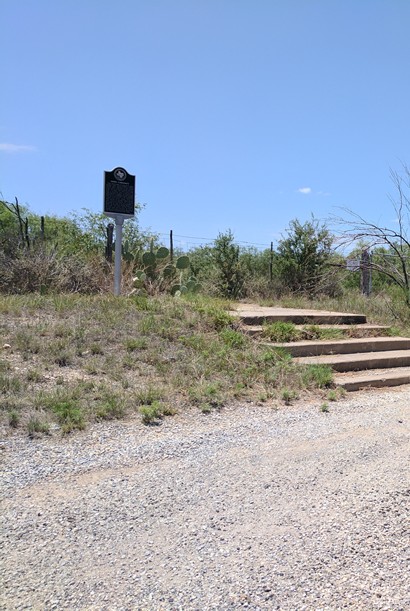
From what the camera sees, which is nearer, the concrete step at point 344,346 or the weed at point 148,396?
the weed at point 148,396

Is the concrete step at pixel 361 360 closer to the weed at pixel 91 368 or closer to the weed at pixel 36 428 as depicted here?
the weed at pixel 91 368

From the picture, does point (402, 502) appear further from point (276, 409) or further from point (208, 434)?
point (276, 409)

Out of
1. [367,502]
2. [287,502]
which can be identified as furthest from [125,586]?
[367,502]

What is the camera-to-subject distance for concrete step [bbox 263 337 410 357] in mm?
7707

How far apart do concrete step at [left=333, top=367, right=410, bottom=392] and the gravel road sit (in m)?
1.77

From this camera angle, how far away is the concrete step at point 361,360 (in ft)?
24.6

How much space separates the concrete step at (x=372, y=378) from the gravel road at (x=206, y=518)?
177cm

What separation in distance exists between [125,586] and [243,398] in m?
3.53

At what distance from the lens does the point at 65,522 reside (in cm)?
321

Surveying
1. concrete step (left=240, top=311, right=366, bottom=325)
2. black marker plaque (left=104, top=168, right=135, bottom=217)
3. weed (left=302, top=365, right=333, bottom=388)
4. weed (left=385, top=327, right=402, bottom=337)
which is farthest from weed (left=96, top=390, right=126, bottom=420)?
weed (left=385, top=327, right=402, bottom=337)

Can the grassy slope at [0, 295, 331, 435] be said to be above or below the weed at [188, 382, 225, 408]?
above

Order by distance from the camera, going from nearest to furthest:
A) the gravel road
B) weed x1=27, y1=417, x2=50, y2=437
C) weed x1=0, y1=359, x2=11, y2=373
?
1. the gravel road
2. weed x1=27, y1=417, x2=50, y2=437
3. weed x1=0, y1=359, x2=11, y2=373

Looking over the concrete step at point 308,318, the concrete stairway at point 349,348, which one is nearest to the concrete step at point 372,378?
the concrete stairway at point 349,348

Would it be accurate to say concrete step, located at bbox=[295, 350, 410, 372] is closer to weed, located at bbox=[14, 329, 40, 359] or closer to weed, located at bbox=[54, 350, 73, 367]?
weed, located at bbox=[54, 350, 73, 367]
